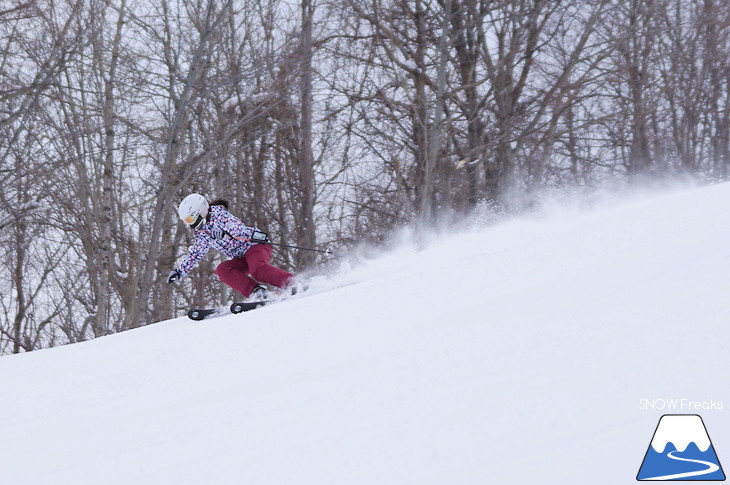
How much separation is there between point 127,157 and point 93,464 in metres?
13.9

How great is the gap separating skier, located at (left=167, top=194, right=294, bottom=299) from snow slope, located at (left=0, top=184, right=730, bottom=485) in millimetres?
991

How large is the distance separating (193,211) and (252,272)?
2.60ft

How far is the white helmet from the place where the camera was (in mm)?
6871

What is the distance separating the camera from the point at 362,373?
4012mm

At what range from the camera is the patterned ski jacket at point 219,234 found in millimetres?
7105

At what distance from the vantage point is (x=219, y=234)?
7.13 meters

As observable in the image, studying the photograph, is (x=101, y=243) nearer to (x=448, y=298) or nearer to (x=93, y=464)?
(x=448, y=298)

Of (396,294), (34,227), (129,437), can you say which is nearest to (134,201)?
(34,227)

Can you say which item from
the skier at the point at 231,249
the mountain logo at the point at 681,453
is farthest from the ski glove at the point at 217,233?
the mountain logo at the point at 681,453

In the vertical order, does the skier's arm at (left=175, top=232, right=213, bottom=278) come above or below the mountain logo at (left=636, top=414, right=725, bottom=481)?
above

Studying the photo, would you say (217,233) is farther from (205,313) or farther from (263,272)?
(205,313)

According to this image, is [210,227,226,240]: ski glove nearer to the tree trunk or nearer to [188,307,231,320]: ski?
[188,307,231,320]: ski

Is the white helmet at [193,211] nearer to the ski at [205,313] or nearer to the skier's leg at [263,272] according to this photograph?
the skier's leg at [263,272]

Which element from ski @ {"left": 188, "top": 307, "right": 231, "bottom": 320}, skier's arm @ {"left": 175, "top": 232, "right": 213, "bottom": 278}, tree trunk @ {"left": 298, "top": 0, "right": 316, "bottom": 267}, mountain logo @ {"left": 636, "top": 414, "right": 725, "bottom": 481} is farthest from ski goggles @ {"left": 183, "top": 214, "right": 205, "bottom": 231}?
tree trunk @ {"left": 298, "top": 0, "right": 316, "bottom": 267}
